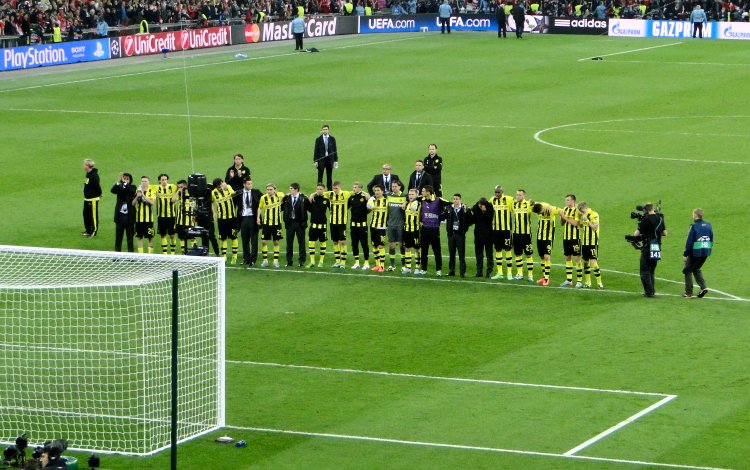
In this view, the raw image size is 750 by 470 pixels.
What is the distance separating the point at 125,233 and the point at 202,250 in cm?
1047

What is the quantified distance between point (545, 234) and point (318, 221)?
15.2 ft

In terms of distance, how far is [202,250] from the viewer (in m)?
23.7

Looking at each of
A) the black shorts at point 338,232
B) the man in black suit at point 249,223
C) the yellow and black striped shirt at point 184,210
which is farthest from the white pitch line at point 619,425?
the yellow and black striped shirt at point 184,210

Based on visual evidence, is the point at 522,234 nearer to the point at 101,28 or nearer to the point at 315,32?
the point at 101,28

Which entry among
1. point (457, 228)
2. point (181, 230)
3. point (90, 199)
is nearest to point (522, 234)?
point (457, 228)

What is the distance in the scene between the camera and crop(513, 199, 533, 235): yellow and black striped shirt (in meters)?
29.3

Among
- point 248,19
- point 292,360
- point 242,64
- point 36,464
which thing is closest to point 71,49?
point 242,64

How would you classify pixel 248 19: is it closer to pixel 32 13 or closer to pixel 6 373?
pixel 32 13

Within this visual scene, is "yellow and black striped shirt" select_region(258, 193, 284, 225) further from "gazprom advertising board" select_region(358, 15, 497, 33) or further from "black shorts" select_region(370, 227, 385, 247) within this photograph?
"gazprom advertising board" select_region(358, 15, 497, 33)

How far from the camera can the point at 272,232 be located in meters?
30.4

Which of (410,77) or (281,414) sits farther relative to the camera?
(410,77)

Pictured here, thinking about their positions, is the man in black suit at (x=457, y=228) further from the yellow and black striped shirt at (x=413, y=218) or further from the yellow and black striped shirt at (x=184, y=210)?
the yellow and black striped shirt at (x=184, y=210)

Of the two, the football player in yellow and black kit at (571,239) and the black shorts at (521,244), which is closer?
the football player in yellow and black kit at (571,239)

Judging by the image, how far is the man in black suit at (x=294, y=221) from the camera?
30.4 metres
